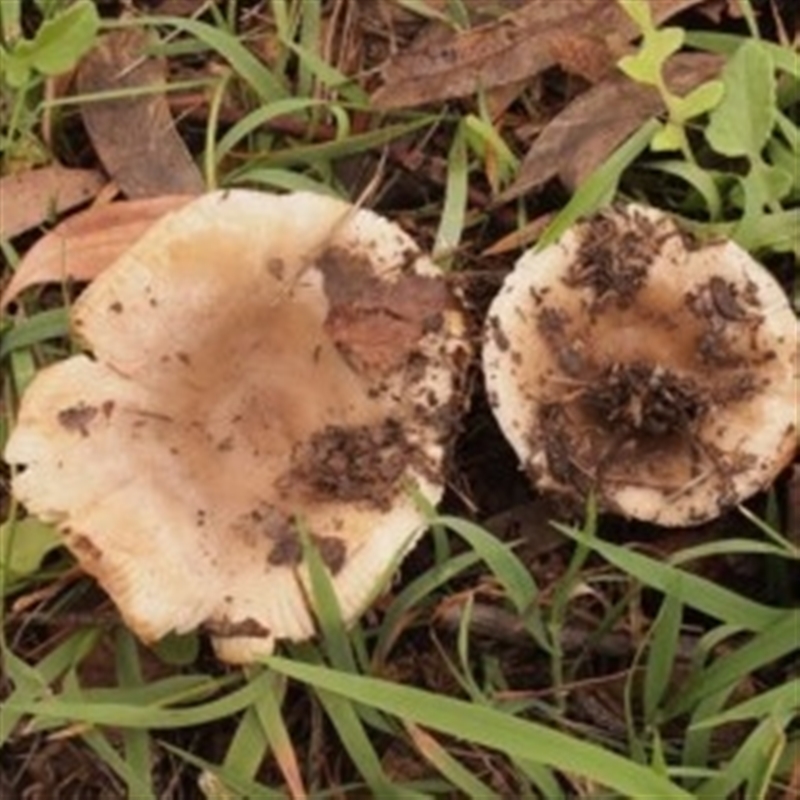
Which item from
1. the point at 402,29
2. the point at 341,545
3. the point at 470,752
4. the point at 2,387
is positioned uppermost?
the point at 402,29

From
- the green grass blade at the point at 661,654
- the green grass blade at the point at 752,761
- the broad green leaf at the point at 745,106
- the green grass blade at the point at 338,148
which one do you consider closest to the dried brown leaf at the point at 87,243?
the green grass blade at the point at 338,148

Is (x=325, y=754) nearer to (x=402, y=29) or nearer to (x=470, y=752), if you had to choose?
Answer: (x=470, y=752)

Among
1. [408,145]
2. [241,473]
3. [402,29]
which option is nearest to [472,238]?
[408,145]

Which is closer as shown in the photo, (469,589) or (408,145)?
(469,589)

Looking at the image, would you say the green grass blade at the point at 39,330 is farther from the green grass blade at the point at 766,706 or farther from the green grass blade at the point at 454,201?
the green grass blade at the point at 766,706

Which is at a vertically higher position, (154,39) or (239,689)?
(154,39)
